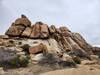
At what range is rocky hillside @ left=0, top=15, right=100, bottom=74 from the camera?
34.5 meters

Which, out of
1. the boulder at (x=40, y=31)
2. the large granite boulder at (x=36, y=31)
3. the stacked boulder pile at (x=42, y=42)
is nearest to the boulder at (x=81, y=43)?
the stacked boulder pile at (x=42, y=42)

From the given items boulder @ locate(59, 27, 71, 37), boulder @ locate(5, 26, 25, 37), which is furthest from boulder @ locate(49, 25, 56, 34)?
boulder @ locate(5, 26, 25, 37)

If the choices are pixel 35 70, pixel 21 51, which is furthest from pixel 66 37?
pixel 35 70

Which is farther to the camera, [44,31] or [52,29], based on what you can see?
[52,29]

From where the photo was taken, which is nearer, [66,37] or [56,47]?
[56,47]

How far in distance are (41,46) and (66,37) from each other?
1085 centimetres

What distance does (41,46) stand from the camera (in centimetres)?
3791

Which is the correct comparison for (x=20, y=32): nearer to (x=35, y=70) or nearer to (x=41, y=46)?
→ (x=41, y=46)

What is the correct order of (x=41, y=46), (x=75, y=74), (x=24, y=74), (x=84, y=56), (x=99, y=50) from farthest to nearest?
(x=99, y=50)
(x=84, y=56)
(x=41, y=46)
(x=24, y=74)
(x=75, y=74)

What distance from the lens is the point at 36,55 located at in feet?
120

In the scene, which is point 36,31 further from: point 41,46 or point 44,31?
point 41,46

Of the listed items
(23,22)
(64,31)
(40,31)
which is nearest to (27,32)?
(40,31)

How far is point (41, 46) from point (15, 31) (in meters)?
11.2

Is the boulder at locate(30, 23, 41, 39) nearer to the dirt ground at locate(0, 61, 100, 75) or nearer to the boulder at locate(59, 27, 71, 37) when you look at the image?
the boulder at locate(59, 27, 71, 37)
